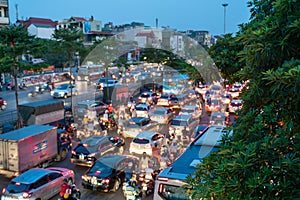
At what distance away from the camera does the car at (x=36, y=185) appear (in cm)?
1016

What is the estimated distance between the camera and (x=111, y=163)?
12.4 meters

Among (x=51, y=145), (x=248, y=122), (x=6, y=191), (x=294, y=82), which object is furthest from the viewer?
(x=51, y=145)

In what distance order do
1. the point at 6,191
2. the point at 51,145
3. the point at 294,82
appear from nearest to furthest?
Answer: 1. the point at 294,82
2. the point at 6,191
3. the point at 51,145

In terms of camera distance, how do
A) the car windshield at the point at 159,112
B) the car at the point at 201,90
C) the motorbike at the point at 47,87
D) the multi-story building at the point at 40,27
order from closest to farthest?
the car windshield at the point at 159,112, the car at the point at 201,90, the motorbike at the point at 47,87, the multi-story building at the point at 40,27

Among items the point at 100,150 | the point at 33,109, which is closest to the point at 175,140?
the point at 100,150

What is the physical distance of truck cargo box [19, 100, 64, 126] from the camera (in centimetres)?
1880

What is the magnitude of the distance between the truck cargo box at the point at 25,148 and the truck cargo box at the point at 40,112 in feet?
15.3

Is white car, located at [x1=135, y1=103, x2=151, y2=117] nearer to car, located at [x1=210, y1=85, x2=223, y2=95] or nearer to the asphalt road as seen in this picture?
the asphalt road

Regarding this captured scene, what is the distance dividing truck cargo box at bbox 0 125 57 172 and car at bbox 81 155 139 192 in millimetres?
2769

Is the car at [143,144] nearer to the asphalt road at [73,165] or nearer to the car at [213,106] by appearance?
the asphalt road at [73,165]

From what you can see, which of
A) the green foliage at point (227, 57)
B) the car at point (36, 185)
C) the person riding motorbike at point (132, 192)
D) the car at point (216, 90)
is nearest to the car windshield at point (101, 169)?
the car at point (36, 185)

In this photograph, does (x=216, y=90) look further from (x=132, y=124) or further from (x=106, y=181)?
(x=106, y=181)

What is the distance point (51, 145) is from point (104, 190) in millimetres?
4274

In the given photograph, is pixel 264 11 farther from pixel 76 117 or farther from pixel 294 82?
pixel 76 117
